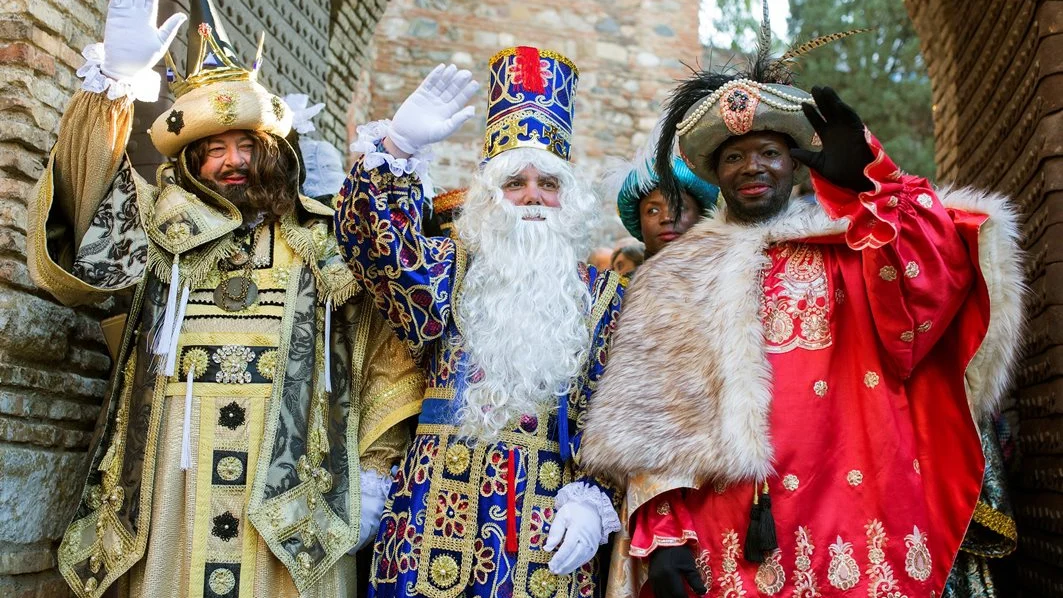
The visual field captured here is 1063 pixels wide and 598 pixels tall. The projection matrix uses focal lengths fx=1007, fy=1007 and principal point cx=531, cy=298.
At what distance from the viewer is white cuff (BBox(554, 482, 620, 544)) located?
3010mm

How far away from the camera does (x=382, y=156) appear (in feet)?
10.1

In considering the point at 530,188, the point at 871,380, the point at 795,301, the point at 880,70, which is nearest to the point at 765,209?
the point at 795,301

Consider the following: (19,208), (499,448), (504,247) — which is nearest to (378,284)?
(504,247)

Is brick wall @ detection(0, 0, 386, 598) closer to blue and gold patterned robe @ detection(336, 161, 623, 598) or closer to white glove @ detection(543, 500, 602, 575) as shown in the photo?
blue and gold patterned robe @ detection(336, 161, 623, 598)

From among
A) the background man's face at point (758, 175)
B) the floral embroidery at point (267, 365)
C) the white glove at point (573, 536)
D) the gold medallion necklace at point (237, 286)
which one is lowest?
the white glove at point (573, 536)

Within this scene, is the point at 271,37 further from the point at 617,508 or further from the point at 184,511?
the point at 617,508

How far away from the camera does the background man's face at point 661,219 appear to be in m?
4.12

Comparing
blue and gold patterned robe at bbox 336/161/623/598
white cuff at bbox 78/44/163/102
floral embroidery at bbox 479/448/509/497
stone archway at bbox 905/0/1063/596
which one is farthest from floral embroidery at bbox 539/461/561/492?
white cuff at bbox 78/44/163/102

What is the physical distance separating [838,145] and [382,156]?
1.33m

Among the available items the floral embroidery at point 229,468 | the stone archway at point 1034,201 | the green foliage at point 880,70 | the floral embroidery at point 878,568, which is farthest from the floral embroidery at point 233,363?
the green foliage at point 880,70

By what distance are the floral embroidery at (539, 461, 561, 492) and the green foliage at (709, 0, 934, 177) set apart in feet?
40.6

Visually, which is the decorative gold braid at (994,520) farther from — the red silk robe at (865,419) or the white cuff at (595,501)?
the white cuff at (595,501)

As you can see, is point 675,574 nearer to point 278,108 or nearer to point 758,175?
point 758,175

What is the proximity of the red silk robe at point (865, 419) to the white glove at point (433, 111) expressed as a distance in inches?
42.8
